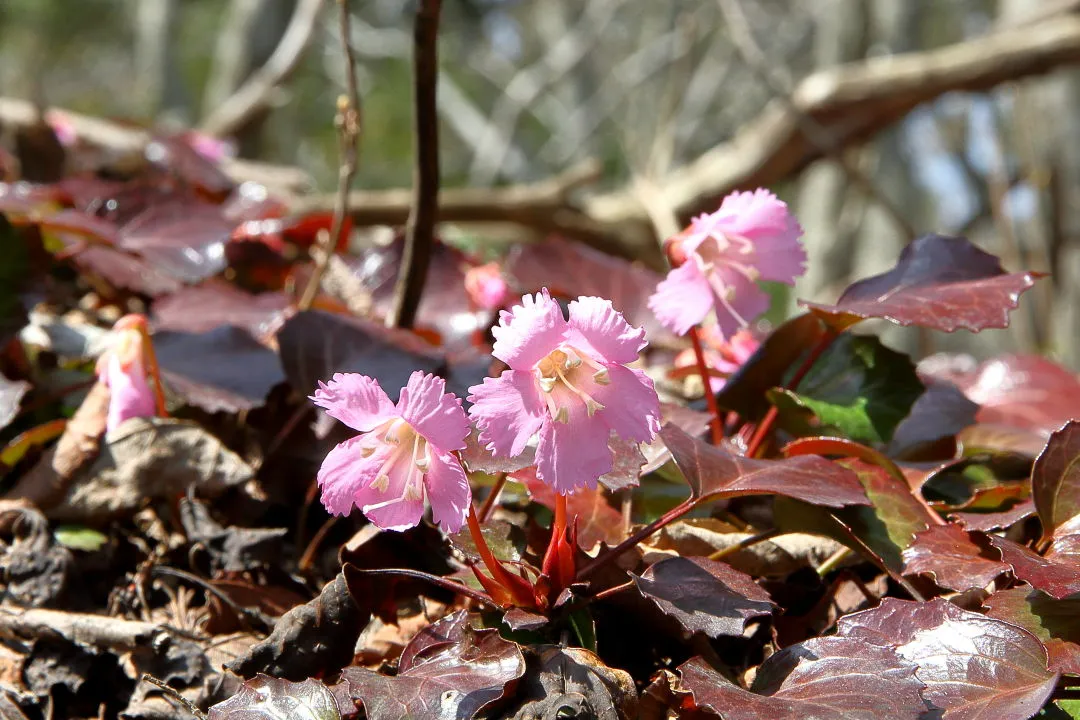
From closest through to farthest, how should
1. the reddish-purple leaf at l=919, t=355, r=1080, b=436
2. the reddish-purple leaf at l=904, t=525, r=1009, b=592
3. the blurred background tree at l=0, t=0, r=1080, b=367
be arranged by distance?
the reddish-purple leaf at l=904, t=525, r=1009, b=592, the reddish-purple leaf at l=919, t=355, r=1080, b=436, the blurred background tree at l=0, t=0, r=1080, b=367

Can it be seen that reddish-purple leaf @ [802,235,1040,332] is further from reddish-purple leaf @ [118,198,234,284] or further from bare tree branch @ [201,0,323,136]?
bare tree branch @ [201,0,323,136]

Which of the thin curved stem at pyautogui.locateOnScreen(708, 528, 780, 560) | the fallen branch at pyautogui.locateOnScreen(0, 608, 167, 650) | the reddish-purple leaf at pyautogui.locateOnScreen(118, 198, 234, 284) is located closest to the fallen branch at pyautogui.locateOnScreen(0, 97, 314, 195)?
the reddish-purple leaf at pyautogui.locateOnScreen(118, 198, 234, 284)

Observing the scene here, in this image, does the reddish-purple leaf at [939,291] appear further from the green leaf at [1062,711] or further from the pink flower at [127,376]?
the pink flower at [127,376]

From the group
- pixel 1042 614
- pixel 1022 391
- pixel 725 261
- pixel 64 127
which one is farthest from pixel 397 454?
pixel 64 127

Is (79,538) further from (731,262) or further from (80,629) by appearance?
(731,262)

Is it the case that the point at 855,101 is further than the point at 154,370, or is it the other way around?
the point at 855,101

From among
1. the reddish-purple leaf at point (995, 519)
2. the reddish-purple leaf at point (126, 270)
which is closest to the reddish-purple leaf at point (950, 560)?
the reddish-purple leaf at point (995, 519)
